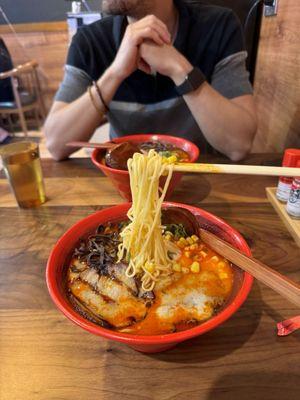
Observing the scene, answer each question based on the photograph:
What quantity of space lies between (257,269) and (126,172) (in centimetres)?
56

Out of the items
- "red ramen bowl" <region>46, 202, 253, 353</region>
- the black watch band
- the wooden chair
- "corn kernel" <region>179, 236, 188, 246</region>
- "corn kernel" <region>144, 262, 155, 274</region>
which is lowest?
the wooden chair

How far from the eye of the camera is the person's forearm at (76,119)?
1569 millimetres

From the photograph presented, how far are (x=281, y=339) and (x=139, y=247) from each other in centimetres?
37

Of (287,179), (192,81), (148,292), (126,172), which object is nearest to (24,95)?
(192,81)

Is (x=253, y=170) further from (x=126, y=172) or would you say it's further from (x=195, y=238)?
(x=126, y=172)

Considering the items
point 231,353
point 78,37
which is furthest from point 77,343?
point 78,37

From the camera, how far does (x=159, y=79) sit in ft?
5.78

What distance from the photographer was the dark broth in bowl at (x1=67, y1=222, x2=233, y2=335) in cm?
63

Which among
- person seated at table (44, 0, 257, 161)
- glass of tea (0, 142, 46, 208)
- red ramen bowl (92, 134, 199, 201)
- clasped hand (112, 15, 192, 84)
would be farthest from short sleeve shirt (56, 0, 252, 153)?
glass of tea (0, 142, 46, 208)

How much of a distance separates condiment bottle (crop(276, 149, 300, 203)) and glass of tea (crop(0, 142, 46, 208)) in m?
0.89

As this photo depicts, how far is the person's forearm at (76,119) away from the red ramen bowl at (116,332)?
0.83m

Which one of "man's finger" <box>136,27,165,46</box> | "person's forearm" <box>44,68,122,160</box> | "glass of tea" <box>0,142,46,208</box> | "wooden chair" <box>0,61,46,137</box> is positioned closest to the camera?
"glass of tea" <box>0,142,46,208</box>

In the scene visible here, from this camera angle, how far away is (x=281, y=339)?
2.21 ft

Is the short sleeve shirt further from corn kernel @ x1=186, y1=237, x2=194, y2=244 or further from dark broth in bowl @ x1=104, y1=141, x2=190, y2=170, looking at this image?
corn kernel @ x1=186, y1=237, x2=194, y2=244
